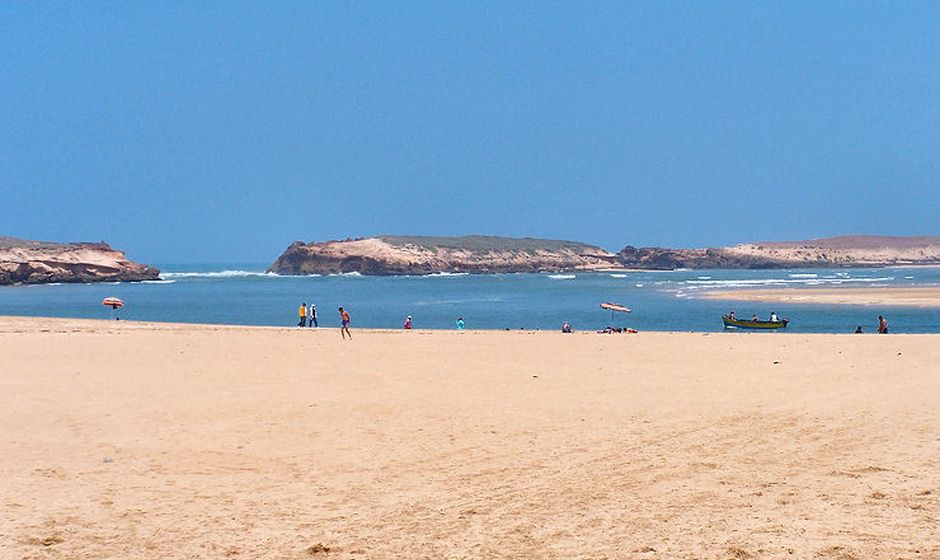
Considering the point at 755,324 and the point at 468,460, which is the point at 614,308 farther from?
the point at 468,460

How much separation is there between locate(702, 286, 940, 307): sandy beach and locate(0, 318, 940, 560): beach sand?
4707 centimetres

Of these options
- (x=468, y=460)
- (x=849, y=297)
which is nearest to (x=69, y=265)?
(x=849, y=297)

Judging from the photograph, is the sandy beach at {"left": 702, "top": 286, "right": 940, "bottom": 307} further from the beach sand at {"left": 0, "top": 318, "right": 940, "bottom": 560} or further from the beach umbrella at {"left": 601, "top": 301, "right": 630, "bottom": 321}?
the beach sand at {"left": 0, "top": 318, "right": 940, "bottom": 560}

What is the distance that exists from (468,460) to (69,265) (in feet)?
403

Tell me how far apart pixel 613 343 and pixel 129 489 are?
61.5ft

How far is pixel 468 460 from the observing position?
10.0 meters

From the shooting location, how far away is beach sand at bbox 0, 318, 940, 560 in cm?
707

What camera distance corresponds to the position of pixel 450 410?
13.3 metres

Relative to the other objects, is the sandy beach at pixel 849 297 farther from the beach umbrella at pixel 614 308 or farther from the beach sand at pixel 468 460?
the beach sand at pixel 468 460

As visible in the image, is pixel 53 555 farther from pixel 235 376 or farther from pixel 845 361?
pixel 845 361

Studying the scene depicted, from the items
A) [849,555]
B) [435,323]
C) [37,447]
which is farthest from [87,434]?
[435,323]

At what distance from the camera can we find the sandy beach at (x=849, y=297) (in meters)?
61.3

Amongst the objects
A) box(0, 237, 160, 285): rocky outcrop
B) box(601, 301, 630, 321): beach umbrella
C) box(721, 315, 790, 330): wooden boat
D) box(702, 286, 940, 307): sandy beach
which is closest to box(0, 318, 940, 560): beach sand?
A: box(721, 315, 790, 330): wooden boat

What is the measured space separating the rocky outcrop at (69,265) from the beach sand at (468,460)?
352 ft
